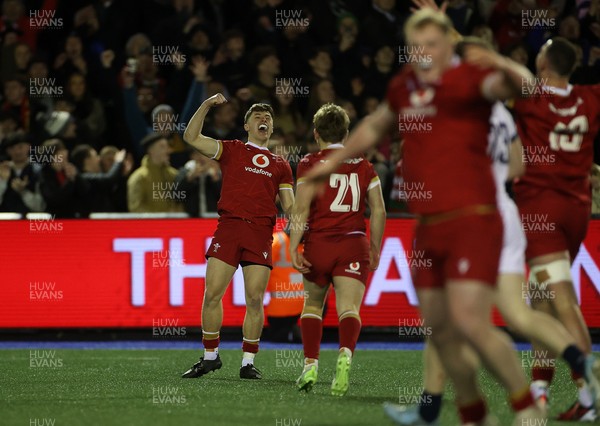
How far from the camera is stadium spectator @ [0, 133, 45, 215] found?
49.1ft

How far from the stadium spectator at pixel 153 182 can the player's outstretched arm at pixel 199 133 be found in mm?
4008

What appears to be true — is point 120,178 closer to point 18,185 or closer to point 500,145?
point 18,185

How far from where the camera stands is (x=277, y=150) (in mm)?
14883

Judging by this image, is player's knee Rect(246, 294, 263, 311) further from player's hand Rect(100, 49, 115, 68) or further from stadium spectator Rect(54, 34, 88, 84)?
stadium spectator Rect(54, 34, 88, 84)

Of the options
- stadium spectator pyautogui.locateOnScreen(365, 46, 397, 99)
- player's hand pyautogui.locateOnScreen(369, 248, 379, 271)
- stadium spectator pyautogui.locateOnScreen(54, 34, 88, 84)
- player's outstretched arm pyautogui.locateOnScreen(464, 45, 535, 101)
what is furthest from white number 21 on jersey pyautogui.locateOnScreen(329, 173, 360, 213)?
stadium spectator pyautogui.locateOnScreen(54, 34, 88, 84)

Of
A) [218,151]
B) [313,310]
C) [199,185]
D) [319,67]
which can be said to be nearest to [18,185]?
[199,185]

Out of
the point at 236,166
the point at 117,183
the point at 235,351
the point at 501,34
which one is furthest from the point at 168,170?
the point at 501,34

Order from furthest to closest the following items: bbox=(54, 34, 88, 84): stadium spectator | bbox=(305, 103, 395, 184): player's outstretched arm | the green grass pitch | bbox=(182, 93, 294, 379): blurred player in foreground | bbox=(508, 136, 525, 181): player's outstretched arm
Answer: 1. bbox=(54, 34, 88, 84): stadium spectator
2. bbox=(182, 93, 294, 379): blurred player in foreground
3. the green grass pitch
4. bbox=(508, 136, 525, 181): player's outstretched arm
5. bbox=(305, 103, 395, 184): player's outstretched arm

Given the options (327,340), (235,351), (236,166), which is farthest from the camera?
(327,340)

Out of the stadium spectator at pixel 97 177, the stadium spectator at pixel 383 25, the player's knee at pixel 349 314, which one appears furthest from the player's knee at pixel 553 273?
the stadium spectator at pixel 383 25

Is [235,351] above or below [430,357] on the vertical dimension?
below

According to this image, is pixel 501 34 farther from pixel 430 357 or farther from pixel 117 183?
pixel 430 357

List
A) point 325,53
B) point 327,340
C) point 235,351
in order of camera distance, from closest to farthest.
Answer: point 235,351
point 327,340
point 325,53

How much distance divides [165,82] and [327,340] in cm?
532
